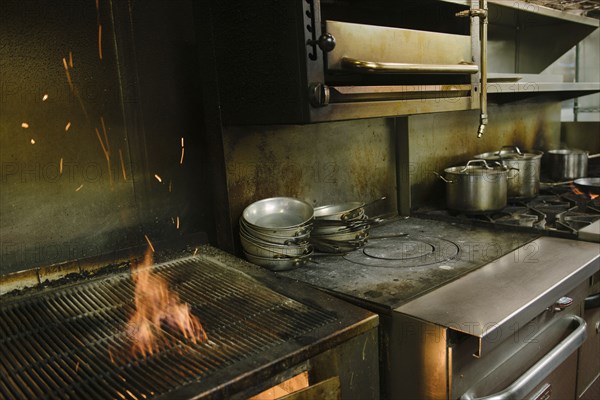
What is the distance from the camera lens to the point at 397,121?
95.7 inches

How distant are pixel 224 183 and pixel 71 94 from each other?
0.61 meters

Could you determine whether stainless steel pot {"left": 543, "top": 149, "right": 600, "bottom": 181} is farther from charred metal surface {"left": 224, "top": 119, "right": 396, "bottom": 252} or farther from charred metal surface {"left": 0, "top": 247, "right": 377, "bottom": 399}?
charred metal surface {"left": 0, "top": 247, "right": 377, "bottom": 399}

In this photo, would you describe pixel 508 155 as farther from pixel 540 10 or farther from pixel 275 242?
pixel 275 242

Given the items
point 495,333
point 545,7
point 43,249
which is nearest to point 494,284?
point 495,333

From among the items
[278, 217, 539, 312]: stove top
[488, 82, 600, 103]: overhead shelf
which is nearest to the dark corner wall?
[278, 217, 539, 312]: stove top

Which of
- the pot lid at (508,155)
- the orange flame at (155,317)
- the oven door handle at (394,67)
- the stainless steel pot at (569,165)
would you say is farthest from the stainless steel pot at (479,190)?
the orange flame at (155,317)

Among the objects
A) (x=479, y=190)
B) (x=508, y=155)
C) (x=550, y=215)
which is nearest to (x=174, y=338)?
(x=479, y=190)

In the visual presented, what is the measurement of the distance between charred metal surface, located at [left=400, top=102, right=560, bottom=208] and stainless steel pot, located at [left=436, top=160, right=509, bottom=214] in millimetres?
294

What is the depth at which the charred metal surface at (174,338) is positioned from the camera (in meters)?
0.93

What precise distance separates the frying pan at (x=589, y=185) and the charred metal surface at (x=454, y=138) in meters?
0.58

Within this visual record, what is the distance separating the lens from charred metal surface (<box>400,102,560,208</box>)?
250 centimetres

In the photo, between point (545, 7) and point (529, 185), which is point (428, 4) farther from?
point (529, 185)

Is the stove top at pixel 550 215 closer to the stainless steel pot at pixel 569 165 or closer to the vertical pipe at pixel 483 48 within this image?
the stainless steel pot at pixel 569 165

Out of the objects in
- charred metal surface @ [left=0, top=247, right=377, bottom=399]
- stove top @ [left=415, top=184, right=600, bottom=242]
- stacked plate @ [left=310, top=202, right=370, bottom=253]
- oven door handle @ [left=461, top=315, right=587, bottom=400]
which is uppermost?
stacked plate @ [left=310, top=202, right=370, bottom=253]
